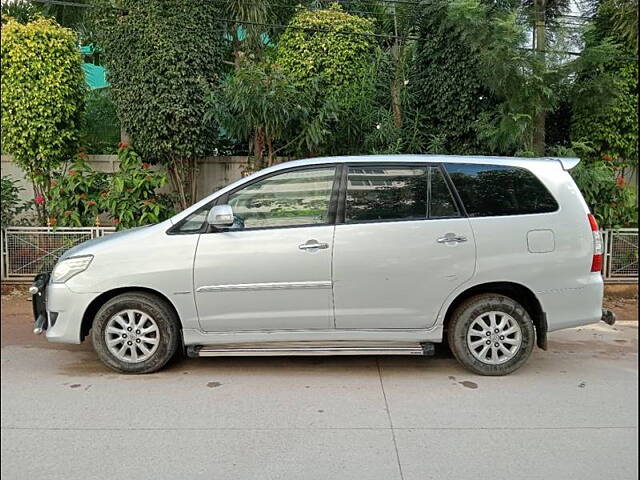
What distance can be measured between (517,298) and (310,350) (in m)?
1.81

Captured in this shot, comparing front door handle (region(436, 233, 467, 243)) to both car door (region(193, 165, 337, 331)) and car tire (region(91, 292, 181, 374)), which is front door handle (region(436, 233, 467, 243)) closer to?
car door (region(193, 165, 337, 331))

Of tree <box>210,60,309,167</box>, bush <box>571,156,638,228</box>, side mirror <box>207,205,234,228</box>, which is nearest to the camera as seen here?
side mirror <box>207,205,234,228</box>

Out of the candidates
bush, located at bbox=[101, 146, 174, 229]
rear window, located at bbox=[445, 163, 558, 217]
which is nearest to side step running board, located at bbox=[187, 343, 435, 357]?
rear window, located at bbox=[445, 163, 558, 217]

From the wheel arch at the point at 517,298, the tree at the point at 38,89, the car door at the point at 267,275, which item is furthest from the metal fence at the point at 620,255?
the tree at the point at 38,89

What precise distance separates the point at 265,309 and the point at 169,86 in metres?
4.34

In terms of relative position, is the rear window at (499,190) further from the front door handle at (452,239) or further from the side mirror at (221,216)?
the side mirror at (221,216)

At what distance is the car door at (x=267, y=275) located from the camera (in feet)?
15.7

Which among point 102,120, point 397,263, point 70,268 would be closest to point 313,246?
point 397,263

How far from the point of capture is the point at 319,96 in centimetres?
833

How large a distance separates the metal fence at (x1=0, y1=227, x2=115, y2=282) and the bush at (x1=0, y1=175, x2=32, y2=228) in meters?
0.28

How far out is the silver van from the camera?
189 inches

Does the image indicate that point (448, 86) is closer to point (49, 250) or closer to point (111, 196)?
point (111, 196)

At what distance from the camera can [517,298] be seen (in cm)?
510

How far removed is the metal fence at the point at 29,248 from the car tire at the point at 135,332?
3.50m
